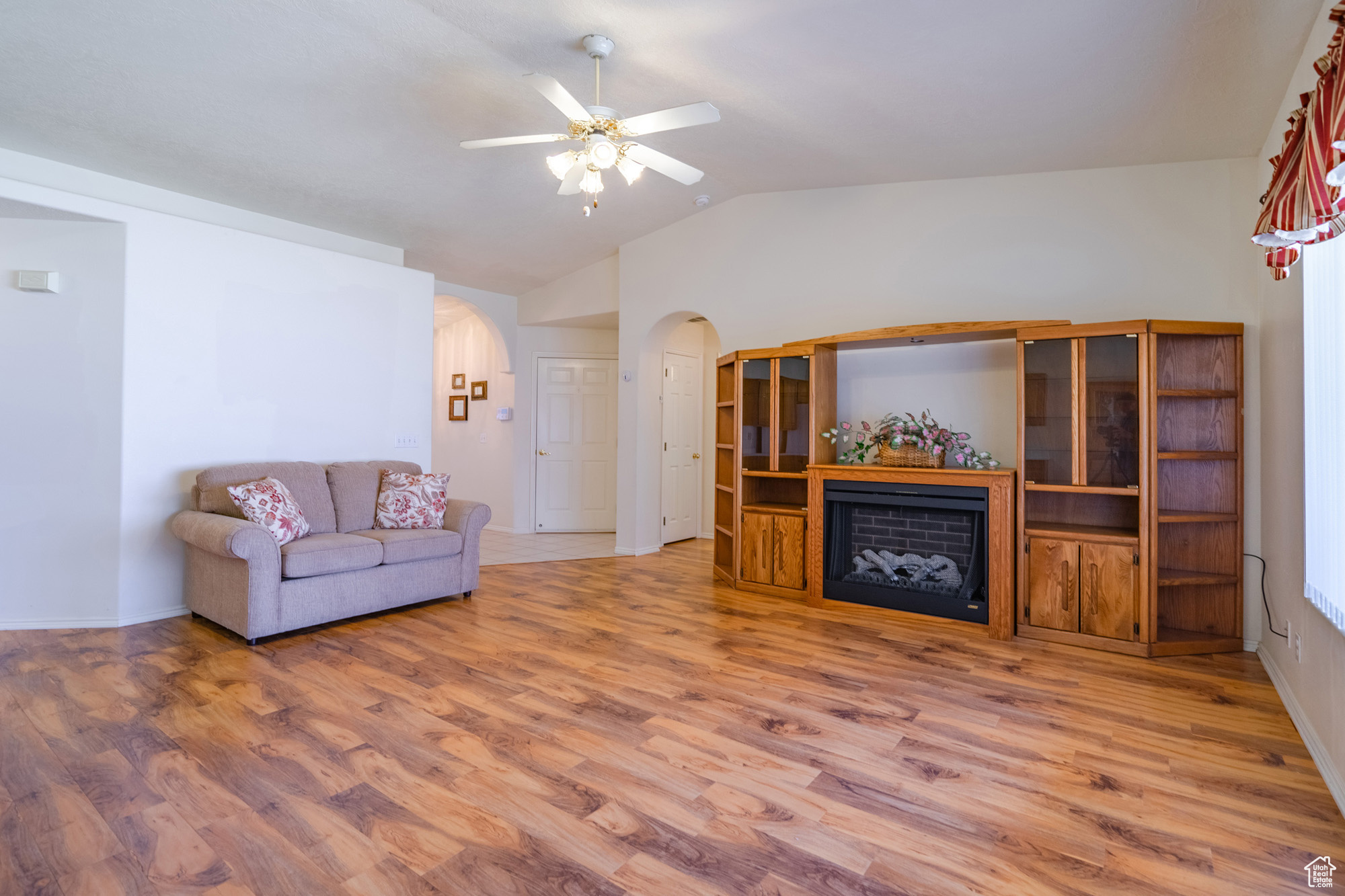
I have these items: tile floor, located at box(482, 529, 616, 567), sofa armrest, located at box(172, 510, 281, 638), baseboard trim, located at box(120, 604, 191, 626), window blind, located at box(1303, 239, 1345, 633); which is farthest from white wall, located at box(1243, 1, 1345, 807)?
baseboard trim, located at box(120, 604, 191, 626)

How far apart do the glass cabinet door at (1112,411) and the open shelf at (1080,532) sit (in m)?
0.28

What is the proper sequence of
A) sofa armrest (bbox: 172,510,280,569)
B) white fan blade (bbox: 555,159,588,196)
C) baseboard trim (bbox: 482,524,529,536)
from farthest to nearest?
1. baseboard trim (bbox: 482,524,529,536)
2. sofa armrest (bbox: 172,510,280,569)
3. white fan blade (bbox: 555,159,588,196)

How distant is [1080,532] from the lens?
12.3 feet

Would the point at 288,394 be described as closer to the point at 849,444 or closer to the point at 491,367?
the point at 491,367

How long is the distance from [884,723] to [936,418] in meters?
2.58

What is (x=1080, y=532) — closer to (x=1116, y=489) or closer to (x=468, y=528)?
(x=1116, y=489)

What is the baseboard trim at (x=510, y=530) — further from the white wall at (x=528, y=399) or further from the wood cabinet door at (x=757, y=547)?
the wood cabinet door at (x=757, y=547)

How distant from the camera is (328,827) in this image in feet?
6.40

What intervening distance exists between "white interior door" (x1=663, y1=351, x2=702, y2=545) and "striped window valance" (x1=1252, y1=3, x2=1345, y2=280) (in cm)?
494

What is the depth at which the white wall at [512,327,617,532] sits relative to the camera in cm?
758

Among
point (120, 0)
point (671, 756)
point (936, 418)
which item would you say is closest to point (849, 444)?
point (936, 418)

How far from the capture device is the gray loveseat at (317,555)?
360 cm

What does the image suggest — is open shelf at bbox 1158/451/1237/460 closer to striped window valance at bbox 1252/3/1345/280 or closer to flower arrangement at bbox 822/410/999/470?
flower arrangement at bbox 822/410/999/470

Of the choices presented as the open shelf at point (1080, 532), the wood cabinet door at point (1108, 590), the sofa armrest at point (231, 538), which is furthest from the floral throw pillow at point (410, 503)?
the wood cabinet door at point (1108, 590)
